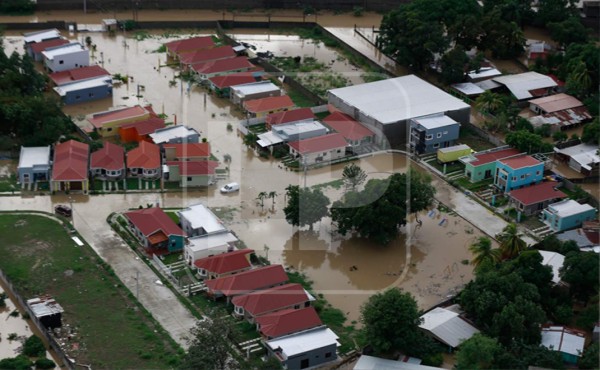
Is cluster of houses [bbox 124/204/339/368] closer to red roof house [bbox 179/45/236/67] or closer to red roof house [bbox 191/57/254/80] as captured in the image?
red roof house [bbox 191/57/254/80]

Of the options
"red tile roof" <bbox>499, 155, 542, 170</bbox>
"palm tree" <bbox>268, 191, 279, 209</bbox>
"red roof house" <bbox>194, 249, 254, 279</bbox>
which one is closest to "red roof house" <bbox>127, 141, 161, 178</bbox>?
"palm tree" <bbox>268, 191, 279, 209</bbox>

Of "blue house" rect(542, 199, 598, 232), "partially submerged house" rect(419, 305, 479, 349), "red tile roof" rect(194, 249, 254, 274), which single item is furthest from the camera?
"blue house" rect(542, 199, 598, 232)

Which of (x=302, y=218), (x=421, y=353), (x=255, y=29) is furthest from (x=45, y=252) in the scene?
(x=255, y=29)

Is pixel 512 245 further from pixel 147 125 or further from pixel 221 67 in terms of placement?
pixel 221 67

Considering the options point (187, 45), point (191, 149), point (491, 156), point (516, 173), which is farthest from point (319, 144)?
point (187, 45)

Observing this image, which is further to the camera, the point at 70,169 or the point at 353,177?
the point at 70,169

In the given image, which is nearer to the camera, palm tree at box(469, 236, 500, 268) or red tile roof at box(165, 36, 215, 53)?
palm tree at box(469, 236, 500, 268)

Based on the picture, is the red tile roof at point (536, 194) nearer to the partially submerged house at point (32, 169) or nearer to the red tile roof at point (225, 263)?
the red tile roof at point (225, 263)
